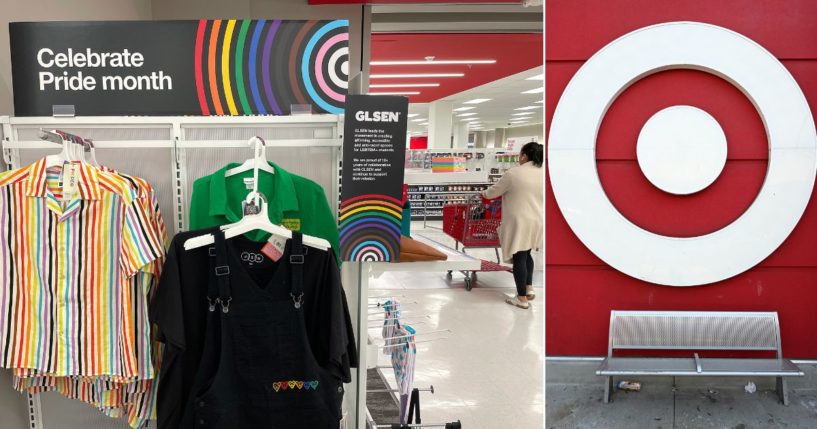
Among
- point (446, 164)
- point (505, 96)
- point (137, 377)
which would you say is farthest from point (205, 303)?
point (505, 96)

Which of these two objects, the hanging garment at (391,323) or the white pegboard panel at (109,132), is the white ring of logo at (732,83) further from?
the white pegboard panel at (109,132)

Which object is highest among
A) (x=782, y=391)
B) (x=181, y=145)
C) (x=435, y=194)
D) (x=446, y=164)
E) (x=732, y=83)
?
(x=732, y=83)

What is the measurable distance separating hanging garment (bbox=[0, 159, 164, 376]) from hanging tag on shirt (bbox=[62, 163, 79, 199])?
11 mm

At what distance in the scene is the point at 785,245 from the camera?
65.7 inches

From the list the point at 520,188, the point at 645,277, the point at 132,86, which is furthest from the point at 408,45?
the point at 645,277

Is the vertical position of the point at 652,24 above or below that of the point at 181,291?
above

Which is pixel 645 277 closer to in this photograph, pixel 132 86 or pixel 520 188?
pixel 132 86

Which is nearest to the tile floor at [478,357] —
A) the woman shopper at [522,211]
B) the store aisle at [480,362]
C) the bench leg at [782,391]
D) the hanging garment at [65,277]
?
the store aisle at [480,362]

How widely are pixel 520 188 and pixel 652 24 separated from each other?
375 cm

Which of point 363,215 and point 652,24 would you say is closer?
point 652,24

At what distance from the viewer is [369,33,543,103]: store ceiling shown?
24.5ft

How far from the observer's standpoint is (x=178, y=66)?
6.77 ft

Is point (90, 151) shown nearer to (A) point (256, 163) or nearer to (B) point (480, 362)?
(A) point (256, 163)

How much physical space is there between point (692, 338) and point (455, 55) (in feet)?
25.3
